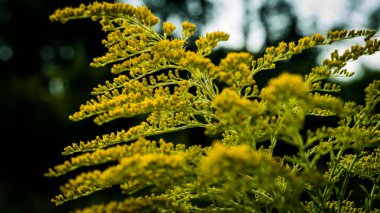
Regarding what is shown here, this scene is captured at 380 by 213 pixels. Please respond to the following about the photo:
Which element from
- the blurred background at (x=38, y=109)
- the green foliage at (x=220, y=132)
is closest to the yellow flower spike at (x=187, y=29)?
the green foliage at (x=220, y=132)

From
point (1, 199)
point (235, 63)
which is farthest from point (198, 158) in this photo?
point (1, 199)

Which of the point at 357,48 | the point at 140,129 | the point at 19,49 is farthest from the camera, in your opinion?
the point at 19,49

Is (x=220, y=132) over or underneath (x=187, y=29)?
underneath

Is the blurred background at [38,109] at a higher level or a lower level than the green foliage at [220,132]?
higher

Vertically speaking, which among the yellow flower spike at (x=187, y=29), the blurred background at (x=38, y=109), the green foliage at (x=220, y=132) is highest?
the blurred background at (x=38, y=109)

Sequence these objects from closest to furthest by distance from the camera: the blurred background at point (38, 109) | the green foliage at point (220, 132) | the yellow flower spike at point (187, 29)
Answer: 1. the green foliage at point (220, 132)
2. the yellow flower spike at point (187, 29)
3. the blurred background at point (38, 109)

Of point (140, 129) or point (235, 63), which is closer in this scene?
point (235, 63)

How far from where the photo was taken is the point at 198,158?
8.81 feet

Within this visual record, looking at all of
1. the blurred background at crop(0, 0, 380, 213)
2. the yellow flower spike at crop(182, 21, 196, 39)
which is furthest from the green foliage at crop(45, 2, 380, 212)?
the blurred background at crop(0, 0, 380, 213)

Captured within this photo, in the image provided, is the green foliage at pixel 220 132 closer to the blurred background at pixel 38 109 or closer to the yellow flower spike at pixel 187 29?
the yellow flower spike at pixel 187 29

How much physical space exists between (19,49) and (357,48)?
13.7 metres

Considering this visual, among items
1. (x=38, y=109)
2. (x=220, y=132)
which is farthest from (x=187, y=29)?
(x=38, y=109)

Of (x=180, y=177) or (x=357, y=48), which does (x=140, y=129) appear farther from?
(x=357, y=48)

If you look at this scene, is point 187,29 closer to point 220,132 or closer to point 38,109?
point 220,132
